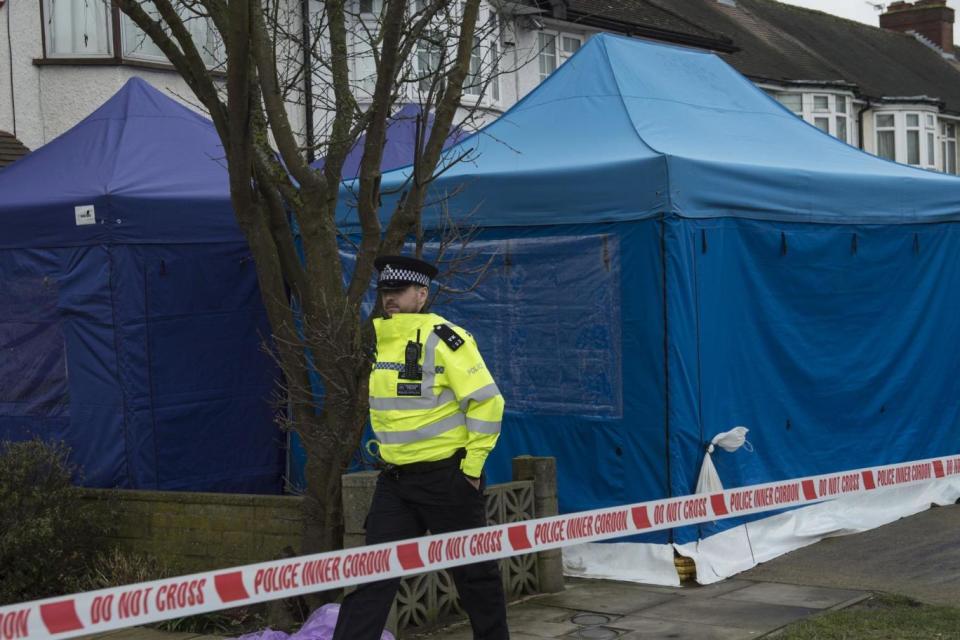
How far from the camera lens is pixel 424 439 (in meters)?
5.77

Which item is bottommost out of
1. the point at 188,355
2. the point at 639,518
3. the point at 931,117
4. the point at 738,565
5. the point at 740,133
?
the point at 738,565

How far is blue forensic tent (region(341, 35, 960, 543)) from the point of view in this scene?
26.8ft

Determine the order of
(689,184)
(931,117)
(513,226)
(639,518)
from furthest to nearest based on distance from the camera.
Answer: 1. (931,117)
2. (513,226)
3. (689,184)
4. (639,518)

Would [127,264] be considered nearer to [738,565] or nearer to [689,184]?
[689,184]

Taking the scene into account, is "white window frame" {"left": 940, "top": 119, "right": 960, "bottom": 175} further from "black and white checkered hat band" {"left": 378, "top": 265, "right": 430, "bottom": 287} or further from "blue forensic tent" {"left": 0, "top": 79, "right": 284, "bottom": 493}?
"black and white checkered hat band" {"left": 378, "top": 265, "right": 430, "bottom": 287}

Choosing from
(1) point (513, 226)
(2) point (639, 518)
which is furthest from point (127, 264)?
(2) point (639, 518)

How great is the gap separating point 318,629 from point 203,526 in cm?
208

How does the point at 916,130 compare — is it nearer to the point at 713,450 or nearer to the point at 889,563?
the point at 889,563

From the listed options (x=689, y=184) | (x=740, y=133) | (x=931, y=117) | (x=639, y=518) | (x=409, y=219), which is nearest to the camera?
(x=639, y=518)

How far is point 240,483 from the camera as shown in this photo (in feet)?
32.4

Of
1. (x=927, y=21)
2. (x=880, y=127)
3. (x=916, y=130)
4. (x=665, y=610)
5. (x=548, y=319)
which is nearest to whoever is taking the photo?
(x=665, y=610)

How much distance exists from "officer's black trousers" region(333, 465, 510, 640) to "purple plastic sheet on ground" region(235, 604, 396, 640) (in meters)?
0.73

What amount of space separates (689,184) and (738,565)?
7.95 ft

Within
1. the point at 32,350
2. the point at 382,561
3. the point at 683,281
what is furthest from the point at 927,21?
the point at 382,561
